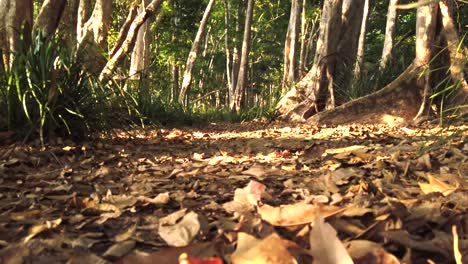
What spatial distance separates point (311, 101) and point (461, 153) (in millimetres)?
5584

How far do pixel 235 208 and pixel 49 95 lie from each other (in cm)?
255

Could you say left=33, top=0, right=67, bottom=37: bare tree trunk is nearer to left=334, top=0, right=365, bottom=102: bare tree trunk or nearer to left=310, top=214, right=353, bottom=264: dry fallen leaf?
left=334, top=0, right=365, bottom=102: bare tree trunk

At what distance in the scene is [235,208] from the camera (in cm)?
186

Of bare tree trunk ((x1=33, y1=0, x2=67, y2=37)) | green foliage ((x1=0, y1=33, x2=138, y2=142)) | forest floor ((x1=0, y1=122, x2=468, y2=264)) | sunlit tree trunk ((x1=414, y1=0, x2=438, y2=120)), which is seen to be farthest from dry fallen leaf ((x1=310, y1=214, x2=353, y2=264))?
sunlit tree trunk ((x1=414, y1=0, x2=438, y2=120))

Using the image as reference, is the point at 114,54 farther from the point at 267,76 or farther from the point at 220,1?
the point at 267,76

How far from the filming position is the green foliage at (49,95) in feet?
12.7

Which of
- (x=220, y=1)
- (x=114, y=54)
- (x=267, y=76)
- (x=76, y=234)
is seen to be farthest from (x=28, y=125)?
(x=267, y=76)

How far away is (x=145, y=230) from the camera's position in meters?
1.68

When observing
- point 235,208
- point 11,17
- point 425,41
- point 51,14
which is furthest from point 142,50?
point 235,208

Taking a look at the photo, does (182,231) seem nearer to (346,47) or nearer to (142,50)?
(346,47)

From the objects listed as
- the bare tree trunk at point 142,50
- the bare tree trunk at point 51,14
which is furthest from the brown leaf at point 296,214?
the bare tree trunk at point 142,50

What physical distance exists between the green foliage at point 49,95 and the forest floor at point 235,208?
0.35 m

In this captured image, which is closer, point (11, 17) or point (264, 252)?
point (264, 252)

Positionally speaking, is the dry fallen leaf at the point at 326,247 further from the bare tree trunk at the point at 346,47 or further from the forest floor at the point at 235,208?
the bare tree trunk at the point at 346,47
